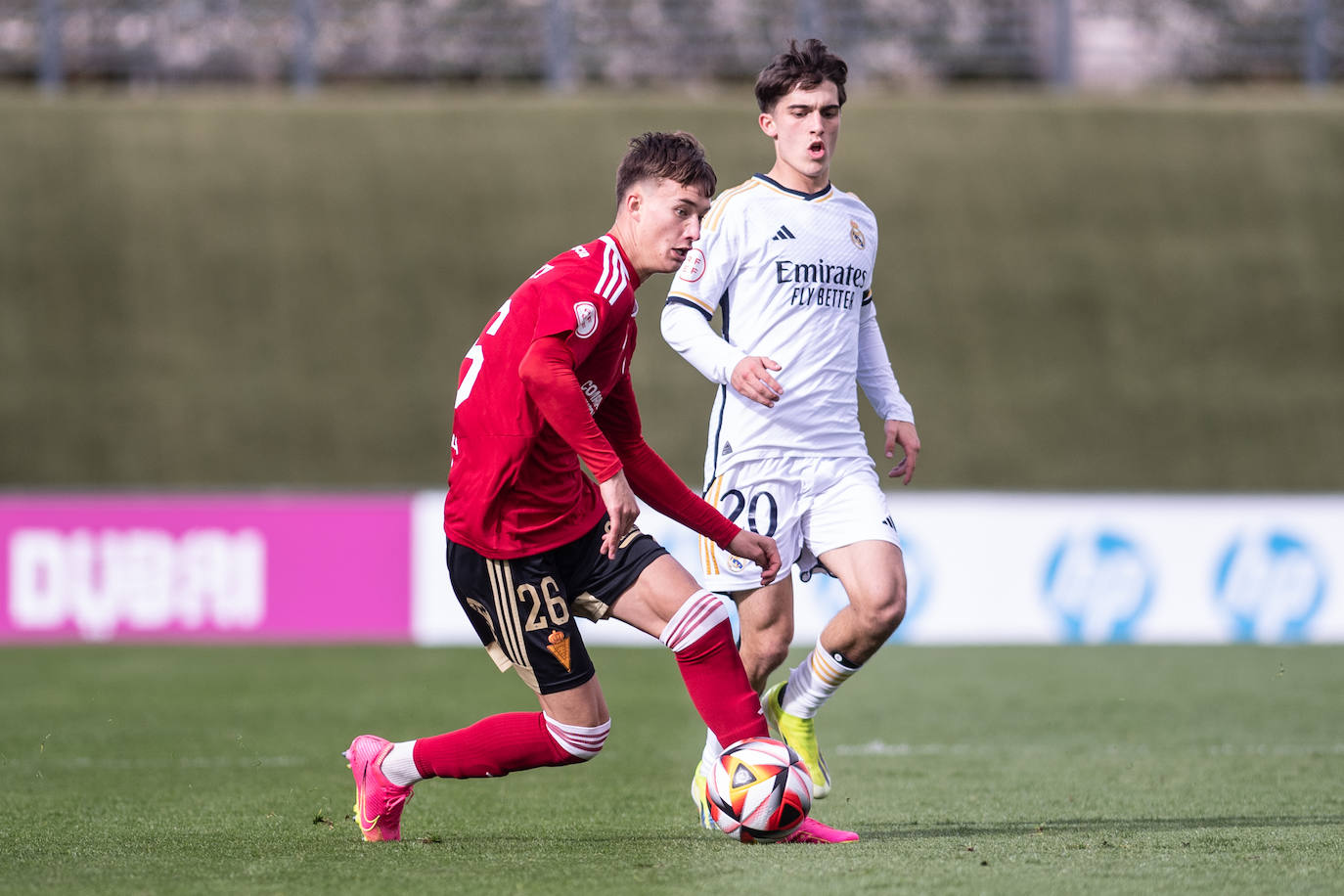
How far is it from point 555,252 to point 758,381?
10504 mm

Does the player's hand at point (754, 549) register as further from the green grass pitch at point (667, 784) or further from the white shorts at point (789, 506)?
the green grass pitch at point (667, 784)

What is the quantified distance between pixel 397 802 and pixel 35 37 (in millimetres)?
13469

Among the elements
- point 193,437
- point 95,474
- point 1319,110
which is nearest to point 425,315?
point 193,437

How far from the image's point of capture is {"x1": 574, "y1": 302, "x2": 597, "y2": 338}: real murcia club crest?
3871 millimetres

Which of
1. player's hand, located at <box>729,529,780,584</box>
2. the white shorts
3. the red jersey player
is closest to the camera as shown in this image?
the red jersey player

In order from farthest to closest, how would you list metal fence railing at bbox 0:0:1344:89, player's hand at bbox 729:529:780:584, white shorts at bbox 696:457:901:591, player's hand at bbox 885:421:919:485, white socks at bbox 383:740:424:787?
metal fence railing at bbox 0:0:1344:89 < player's hand at bbox 885:421:919:485 < white shorts at bbox 696:457:901:591 < white socks at bbox 383:740:424:787 < player's hand at bbox 729:529:780:584

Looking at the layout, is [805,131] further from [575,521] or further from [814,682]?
[814,682]

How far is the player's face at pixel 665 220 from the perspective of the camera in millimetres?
4031

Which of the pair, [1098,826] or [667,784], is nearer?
[1098,826]

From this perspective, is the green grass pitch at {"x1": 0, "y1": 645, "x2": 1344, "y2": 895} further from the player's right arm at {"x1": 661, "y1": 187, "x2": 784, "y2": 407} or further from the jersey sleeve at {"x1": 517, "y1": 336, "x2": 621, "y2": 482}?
the player's right arm at {"x1": 661, "y1": 187, "x2": 784, "y2": 407}

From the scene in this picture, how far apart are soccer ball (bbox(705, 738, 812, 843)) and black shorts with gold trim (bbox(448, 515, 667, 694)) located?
0.44 meters

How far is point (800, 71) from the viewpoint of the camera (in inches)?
185

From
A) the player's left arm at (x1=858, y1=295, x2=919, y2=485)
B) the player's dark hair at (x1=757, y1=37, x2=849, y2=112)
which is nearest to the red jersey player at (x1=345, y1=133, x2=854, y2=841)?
the player's dark hair at (x1=757, y1=37, x2=849, y2=112)

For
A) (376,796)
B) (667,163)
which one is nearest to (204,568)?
(376,796)
